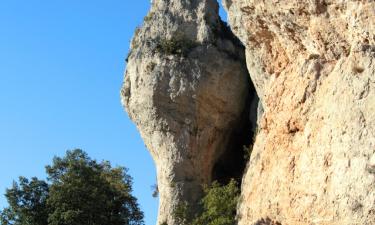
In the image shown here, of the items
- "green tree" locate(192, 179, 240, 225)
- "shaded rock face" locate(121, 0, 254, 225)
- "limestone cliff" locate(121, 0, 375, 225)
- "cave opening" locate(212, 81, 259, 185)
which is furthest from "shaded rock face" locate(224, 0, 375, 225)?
"cave opening" locate(212, 81, 259, 185)

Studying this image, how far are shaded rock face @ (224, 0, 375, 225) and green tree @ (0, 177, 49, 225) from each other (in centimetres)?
1099

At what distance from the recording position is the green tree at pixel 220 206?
23.4 meters

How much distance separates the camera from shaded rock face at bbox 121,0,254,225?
26.4 metres

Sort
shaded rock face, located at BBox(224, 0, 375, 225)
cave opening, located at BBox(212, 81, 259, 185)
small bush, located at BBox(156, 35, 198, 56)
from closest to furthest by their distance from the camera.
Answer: shaded rock face, located at BBox(224, 0, 375, 225) < small bush, located at BBox(156, 35, 198, 56) < cave opening, located at BBox(212, 81, 259, 185)

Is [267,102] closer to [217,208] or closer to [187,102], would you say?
[217,208]

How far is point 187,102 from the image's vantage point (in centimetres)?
2662

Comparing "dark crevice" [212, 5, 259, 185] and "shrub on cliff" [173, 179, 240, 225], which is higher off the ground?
"dark crevice" [212, 5, 259, 185]

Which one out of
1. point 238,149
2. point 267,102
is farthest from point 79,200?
point 267,102

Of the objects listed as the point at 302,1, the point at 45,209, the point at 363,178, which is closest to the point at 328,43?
the point at 302,1

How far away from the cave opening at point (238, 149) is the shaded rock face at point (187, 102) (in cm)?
8

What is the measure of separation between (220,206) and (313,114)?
8528mm

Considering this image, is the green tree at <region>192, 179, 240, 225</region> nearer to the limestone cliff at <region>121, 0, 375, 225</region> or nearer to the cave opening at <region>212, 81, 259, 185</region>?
the limestone cliff at <region>121, 0, 375, 225</region>

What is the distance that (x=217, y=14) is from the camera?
29484mm

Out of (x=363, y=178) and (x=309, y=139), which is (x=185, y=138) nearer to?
(x=309, y=139)
